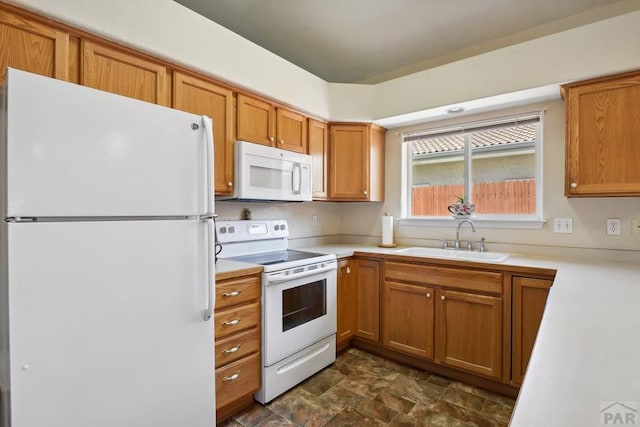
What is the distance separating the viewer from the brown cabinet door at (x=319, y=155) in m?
2.81

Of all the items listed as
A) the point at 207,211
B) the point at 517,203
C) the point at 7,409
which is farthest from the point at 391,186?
the point at 7,409

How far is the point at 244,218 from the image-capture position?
8.58 feet

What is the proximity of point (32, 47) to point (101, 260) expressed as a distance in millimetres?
1000

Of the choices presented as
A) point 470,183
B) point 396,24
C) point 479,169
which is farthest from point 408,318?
point 396,24

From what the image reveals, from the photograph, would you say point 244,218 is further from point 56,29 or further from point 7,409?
point 7,409

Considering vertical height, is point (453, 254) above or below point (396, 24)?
below

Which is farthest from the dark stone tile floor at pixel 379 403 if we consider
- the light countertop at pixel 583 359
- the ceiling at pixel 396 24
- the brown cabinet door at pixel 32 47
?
the ceiling at pixel 396 24

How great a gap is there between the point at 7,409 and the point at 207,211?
925mm

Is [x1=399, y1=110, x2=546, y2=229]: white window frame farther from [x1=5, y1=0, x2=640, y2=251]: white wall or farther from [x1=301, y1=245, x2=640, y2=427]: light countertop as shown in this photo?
[x1=301, y1=245, x2=640, y2=427]: light countertop

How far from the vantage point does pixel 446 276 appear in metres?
2.33

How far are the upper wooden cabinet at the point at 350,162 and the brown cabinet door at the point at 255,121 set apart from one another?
28.8 inches

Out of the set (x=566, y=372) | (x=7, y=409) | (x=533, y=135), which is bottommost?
(x=7, y=409)

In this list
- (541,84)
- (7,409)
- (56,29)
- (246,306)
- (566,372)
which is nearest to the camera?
(566,372)

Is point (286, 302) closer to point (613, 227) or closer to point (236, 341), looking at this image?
point (236, 341)
